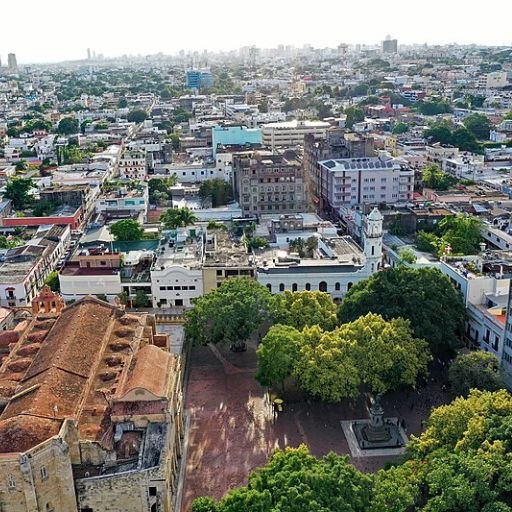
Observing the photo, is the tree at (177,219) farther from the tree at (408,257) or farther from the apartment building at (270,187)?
the tree at (408,257)

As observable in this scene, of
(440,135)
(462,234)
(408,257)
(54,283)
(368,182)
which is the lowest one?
(54,283)

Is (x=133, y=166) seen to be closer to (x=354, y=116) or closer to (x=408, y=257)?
(x=408, y=257)

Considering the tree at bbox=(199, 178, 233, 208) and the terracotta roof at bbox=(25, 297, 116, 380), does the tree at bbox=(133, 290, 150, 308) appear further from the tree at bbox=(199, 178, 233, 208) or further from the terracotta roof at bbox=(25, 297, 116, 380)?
the tree at bbox=(199, 178, 233, 208)

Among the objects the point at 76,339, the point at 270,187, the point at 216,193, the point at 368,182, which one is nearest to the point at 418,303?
the point at 76,339

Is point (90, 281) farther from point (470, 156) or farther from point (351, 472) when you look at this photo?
point (470, 156)

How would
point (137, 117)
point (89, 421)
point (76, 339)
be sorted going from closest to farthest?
point (89, 421) → point (76, 339) → point (137, 117)

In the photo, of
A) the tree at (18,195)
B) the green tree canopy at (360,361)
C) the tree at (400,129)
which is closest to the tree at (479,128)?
the tree at (400,129)
